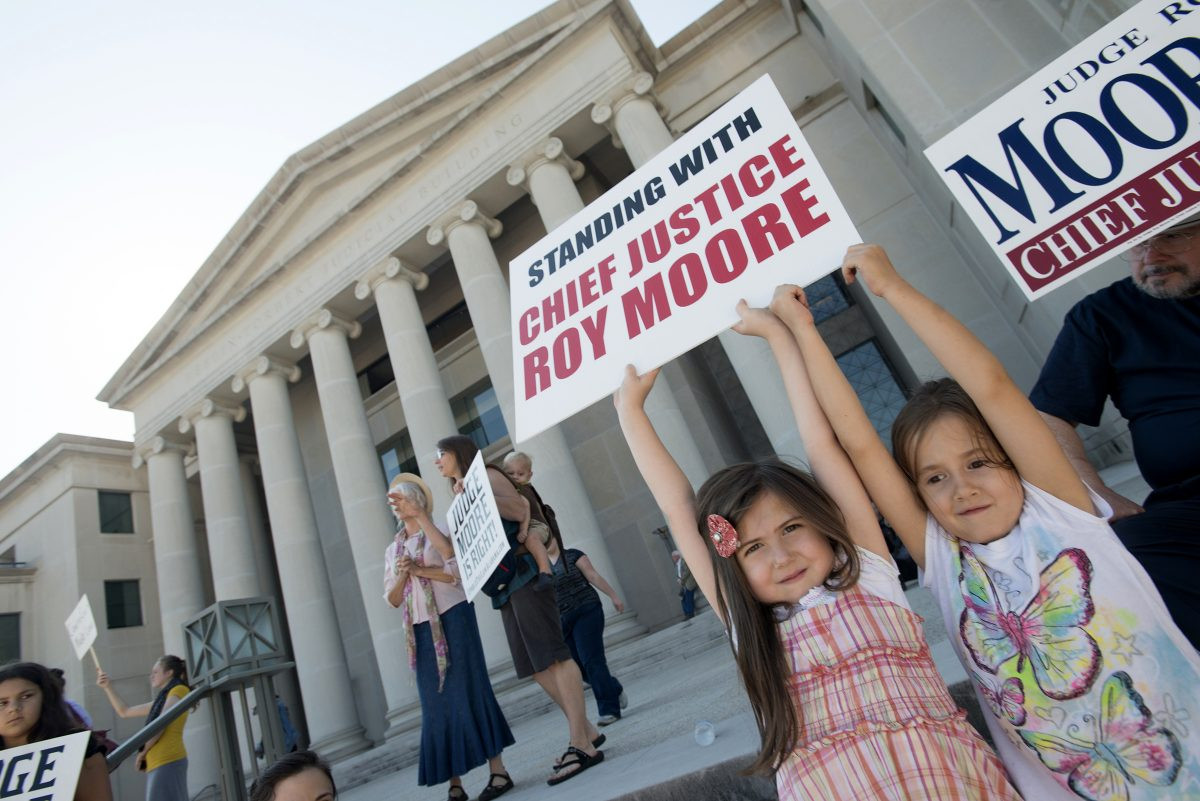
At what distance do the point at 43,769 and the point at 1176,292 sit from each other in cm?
486

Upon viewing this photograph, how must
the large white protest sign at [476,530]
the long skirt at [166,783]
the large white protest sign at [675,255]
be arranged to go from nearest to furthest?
1. the large white protest sign at [675,255]
2. the large white protest sign at [476,530]
3. the long skirt at [166,783]

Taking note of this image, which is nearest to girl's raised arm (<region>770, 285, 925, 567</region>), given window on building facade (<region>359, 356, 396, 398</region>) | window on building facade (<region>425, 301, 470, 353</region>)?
window on building facade (<region>425, 301, 470, 353</region>)

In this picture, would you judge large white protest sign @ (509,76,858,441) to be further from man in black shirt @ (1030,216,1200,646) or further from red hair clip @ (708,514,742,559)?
man in black shirt @ (1030,216,1200,646)

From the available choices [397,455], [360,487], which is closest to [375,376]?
[397,455]

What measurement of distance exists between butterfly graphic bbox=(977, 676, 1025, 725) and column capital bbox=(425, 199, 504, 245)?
1417cm

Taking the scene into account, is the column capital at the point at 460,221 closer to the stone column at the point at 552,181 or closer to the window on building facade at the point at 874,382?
the stone column at the point at 552,181

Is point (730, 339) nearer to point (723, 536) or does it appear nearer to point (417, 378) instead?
point (417, 378)

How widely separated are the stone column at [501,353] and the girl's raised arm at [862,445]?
962 cm

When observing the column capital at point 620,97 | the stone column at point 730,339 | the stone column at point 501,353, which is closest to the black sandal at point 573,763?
the stone column at point 730,339

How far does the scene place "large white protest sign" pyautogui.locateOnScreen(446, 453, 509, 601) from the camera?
135 inches

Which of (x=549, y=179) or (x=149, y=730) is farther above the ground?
(x=549, y=179)

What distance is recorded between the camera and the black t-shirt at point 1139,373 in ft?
7.48

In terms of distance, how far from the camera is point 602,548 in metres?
11.7

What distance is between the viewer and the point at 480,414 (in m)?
18.0
